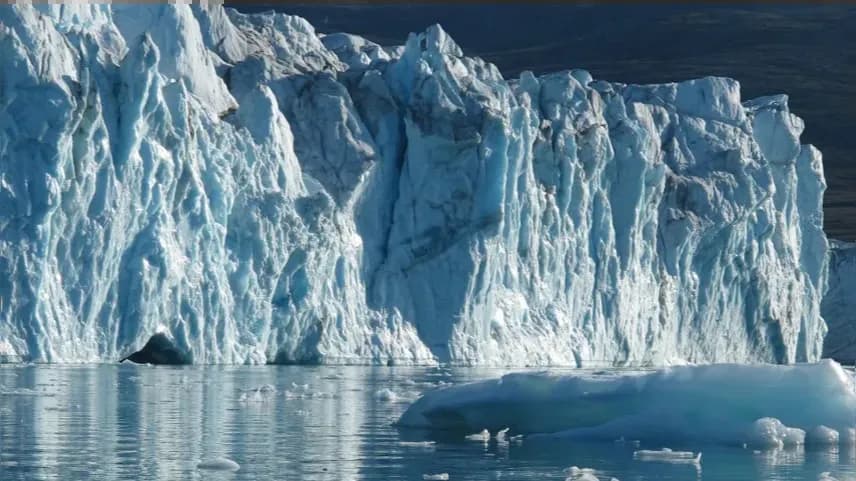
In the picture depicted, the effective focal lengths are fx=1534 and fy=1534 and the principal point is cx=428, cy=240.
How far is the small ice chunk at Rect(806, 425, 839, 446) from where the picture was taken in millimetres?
13352

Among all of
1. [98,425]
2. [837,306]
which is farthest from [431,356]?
[837,306]

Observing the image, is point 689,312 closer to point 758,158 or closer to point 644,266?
point 644,266

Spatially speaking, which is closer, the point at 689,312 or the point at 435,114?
the point at 435,114

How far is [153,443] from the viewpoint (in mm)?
12945

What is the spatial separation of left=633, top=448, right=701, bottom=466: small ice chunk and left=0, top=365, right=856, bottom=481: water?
0.12 m

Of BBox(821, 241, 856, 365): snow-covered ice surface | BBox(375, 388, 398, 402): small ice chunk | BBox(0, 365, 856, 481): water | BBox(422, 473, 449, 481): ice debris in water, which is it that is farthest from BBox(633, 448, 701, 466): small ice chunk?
BBox(821, 241, 856, 365): snow-covered ice surface

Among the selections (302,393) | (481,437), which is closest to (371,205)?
(302,393)

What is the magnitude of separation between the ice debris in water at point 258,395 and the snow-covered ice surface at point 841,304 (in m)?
40.9

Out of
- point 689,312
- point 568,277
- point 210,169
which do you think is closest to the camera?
point 210,169

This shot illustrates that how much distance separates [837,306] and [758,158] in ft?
45.5

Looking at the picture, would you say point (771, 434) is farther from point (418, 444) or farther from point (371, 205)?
point (371, 205)

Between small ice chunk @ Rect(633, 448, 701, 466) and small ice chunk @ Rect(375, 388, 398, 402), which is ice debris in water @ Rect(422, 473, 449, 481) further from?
small ice chunk @ Rect(375, 388, 398, 402)

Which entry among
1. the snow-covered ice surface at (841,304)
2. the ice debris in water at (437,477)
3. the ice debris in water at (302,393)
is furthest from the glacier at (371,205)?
the ice debris in water at (437,477)

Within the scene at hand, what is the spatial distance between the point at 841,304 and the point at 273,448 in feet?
165
